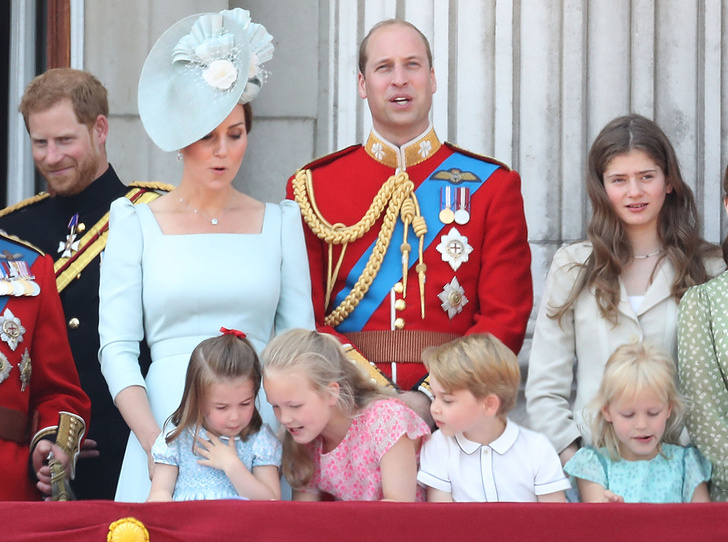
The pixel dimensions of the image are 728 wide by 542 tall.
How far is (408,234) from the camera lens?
365 cm

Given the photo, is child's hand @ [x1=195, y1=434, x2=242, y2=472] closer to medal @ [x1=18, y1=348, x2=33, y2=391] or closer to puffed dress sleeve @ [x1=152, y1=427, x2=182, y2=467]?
puffed dress sleeve @ [x1=152, y1=427, x2=182, y2=467]

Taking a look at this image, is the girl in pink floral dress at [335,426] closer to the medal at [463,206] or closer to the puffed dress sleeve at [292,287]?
the puffed dress sleeve at [292,287]

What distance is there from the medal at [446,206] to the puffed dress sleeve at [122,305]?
2.84 feet

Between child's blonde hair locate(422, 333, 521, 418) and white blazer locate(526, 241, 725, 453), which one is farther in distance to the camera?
white blazer locate(526, 241, 725, 453)

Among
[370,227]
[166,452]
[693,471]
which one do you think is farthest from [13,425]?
[693,471]

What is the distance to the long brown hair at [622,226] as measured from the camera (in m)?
3.46

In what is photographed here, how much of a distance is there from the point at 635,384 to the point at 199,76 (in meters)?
1.30

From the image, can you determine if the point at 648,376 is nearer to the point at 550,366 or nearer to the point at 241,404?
the point at 550,366

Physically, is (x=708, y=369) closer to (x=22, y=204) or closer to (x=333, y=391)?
(x=333, y=391)

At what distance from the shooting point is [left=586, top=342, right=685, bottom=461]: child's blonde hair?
3.09 m

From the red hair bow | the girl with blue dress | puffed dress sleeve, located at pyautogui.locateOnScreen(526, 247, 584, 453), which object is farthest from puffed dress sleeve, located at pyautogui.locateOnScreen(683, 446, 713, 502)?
the red hair bow

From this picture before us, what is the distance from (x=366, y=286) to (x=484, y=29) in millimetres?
1403

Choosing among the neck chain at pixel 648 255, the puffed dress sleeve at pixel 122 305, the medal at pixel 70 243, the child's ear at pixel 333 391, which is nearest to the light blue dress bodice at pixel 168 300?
the puffed dress sleeve at pixel 122 305

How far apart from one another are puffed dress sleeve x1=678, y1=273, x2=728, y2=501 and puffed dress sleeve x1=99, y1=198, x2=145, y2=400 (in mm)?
1338
